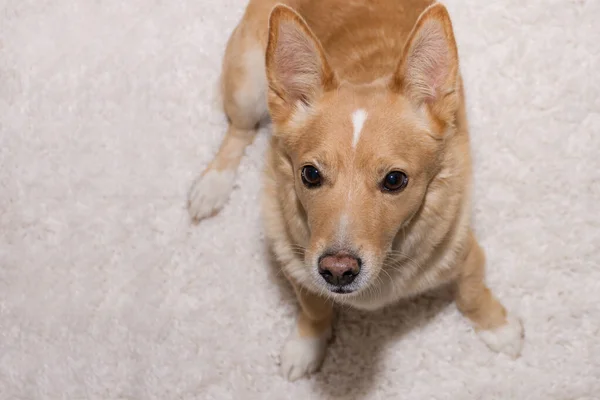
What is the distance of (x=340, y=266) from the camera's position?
2.06m

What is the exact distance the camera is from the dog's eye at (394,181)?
81.7 inches

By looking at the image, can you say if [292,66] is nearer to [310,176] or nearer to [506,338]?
[310,176]

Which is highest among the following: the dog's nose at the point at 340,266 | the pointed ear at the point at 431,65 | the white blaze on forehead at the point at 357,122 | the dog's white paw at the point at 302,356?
the pointed ear at the point at 431,65

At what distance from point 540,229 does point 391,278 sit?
2.82ft

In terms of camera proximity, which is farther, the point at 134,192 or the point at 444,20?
the point at 134,192

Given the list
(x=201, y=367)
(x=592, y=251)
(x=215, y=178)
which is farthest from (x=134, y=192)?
(x=592, y=251)

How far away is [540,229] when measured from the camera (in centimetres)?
297

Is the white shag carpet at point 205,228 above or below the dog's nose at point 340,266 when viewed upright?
below

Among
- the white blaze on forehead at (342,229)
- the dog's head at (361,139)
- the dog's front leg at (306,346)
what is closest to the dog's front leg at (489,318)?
the dog's front leg at (306,346)

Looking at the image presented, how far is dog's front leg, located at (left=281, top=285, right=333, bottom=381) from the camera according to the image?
283 centimetres

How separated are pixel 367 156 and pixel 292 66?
0.36 metres

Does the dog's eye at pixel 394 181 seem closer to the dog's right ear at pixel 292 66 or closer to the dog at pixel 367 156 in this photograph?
the dog at pixel 367 156

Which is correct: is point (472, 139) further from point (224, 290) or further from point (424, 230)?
point (224, 290)

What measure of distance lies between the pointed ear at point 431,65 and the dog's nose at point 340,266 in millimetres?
490
